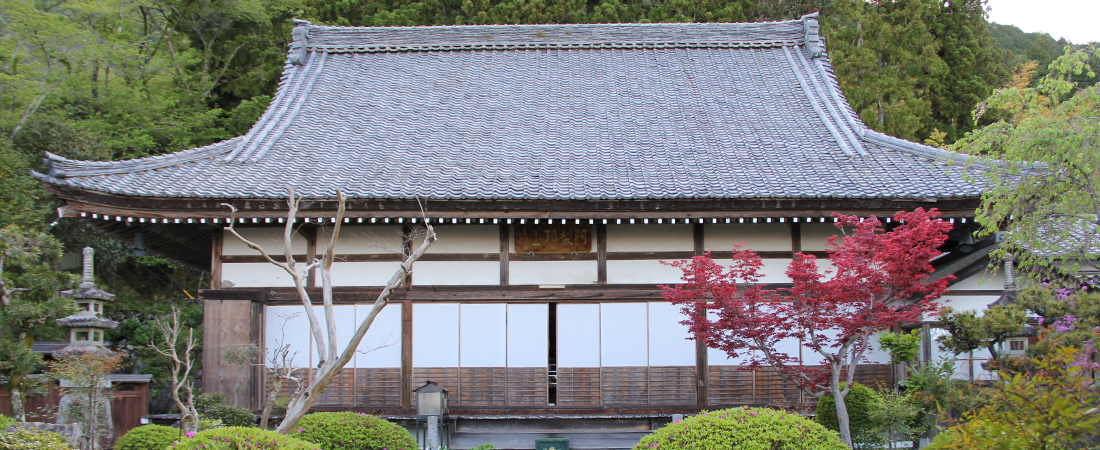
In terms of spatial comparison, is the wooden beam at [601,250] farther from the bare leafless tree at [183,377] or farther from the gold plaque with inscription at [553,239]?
the bare leafless tree at [183,377]

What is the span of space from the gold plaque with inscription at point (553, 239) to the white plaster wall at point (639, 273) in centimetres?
48

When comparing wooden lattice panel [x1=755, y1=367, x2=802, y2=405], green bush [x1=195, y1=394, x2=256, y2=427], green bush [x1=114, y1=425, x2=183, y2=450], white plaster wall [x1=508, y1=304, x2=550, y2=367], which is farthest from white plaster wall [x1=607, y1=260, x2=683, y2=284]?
green bush [x1=114, y1=425, x2=183, y2=450]

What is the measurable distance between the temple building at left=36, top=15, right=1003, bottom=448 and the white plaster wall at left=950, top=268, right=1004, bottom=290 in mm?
28

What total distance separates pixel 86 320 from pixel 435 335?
198 inches

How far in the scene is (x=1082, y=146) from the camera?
6.78 meters

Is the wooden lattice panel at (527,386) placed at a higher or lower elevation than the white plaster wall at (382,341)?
lower

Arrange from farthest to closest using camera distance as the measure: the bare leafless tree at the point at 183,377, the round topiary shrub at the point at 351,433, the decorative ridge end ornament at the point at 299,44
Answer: the decorative ridge end ornament at the point at 299,44, the round topiary shrub at the point at 351,433, the bare leafless tree at the point at 183,377

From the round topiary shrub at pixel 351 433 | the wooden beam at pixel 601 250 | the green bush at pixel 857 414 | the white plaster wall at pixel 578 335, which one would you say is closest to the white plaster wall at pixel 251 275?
the round topiary shrub at pixel 351 433

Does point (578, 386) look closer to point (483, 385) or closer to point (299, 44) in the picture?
point (483, 385)

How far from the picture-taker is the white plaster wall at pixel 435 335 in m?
10.4

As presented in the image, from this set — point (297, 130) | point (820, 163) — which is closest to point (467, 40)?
point (297, 130)

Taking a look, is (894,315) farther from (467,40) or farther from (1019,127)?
(467,40)

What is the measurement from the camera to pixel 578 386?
10.3 metres

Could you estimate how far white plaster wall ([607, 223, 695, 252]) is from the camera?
10.5 metres
